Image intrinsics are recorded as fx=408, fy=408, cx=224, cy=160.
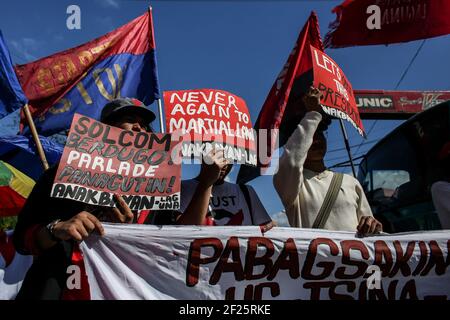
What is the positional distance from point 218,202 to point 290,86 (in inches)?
62.9

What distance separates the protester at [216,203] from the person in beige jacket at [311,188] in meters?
0.26

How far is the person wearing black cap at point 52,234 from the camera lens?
6.22 feet

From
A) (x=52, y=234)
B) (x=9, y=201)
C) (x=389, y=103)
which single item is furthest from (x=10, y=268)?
(x=389, y=103)

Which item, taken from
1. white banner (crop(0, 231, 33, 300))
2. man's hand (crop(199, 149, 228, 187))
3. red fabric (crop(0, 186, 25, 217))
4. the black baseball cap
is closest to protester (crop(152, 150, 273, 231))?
man's hand (crop(199, 149, 228, 187))

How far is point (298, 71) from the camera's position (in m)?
4.24

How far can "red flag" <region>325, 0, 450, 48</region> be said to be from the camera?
5.01 meters

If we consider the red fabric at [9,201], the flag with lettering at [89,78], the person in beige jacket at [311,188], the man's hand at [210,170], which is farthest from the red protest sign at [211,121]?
the red fabric at [9,201]

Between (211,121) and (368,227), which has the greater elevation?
(211,121)

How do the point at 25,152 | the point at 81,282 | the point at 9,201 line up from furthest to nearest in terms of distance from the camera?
the point at 9,201 < the point at 25,152 < the point at 81,282

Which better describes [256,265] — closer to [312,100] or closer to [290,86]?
[312,100]

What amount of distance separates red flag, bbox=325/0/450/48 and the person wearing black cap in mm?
4388

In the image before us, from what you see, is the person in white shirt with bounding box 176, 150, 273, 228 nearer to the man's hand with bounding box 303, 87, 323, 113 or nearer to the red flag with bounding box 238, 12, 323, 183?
the man's hand with bounding box 303, 87, 323, 113

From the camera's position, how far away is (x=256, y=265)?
7.56 ft
